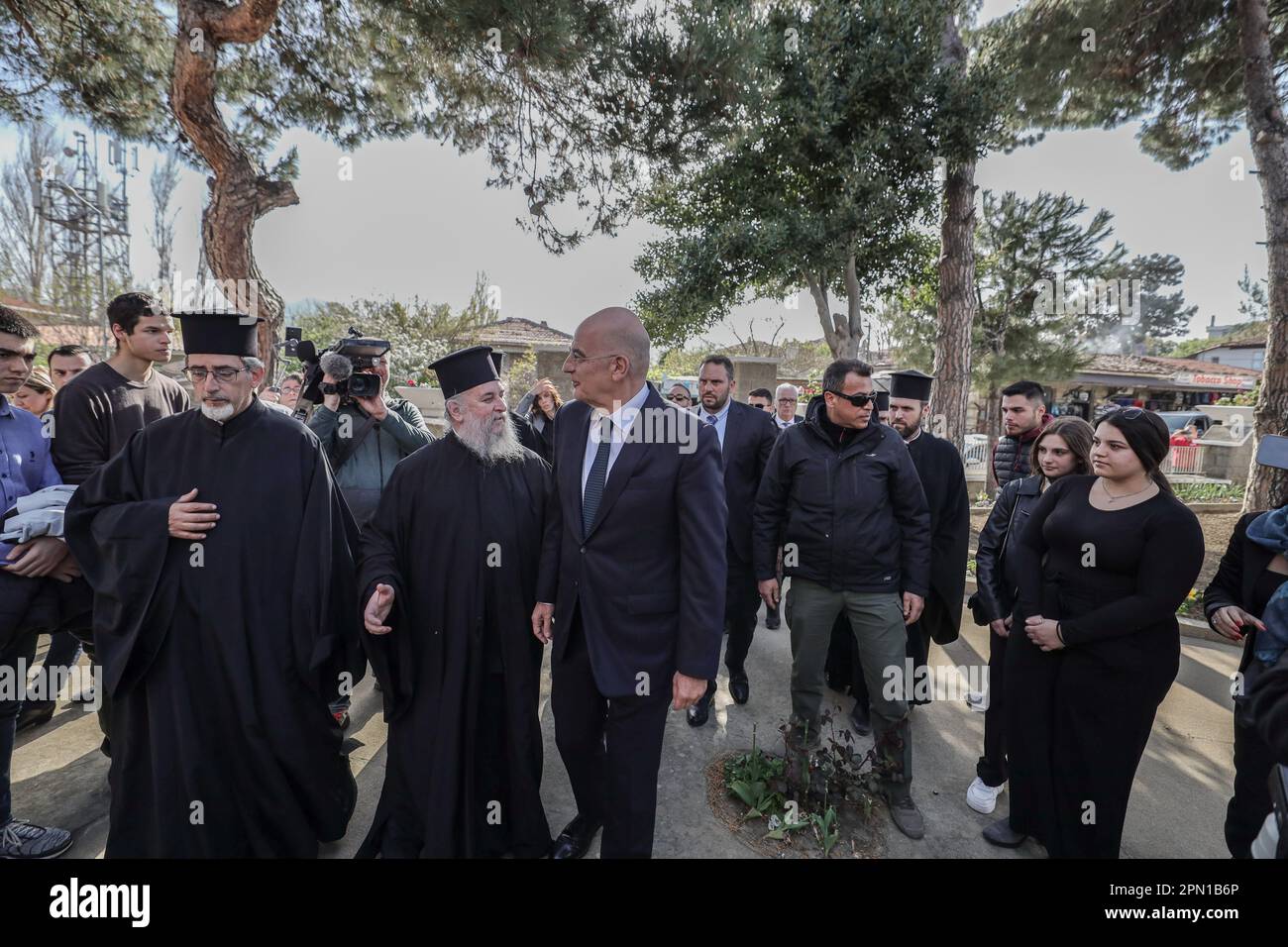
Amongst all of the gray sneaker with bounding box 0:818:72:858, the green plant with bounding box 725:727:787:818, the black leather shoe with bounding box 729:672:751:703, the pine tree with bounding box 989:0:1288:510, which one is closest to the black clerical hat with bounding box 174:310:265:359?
the gray sneaker with bounding box 0:818:72:858

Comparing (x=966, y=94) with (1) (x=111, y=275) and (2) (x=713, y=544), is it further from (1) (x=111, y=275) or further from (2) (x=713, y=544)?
(1) (x=111, y=275)

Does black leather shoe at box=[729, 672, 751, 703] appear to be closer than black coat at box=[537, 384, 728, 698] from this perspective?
No

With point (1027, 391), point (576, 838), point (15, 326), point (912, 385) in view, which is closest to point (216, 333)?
point (15, 326)

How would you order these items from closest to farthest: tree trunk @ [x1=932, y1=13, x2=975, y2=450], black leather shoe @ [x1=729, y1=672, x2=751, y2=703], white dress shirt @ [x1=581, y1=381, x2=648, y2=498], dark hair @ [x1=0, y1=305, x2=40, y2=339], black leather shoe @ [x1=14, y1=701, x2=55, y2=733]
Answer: white dress shirt @ [x1=581, y1=381, x2=648, y2=498]
dark hair @ [x1=0, y1=305, x2=40, y2=339]
black leather shoe @ [x1=14, y1=701, x2=55, y2=733]
black leather shoe @ [x1=729, y1=672, x2=751, y2=703]
tree trunk @ [x1=932, y1=13, x2=975, y2=450]

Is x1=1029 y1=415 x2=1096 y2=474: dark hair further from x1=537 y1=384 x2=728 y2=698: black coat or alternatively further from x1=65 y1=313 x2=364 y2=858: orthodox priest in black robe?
x1=65 y1=313 x2=364 y2=858: orthodox priest in black robe

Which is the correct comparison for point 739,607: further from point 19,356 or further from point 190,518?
point 19,356

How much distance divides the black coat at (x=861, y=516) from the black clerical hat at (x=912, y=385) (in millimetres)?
642

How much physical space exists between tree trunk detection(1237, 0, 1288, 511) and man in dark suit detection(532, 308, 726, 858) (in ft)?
25.1

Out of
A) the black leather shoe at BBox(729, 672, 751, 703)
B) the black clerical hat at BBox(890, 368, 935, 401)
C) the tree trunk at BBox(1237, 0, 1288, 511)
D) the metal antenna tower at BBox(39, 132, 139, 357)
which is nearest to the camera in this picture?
the black clerical hat at BBox(890, 368, 935, 401)

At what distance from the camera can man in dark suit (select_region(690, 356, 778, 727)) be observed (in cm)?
400

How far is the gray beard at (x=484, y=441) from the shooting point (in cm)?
255

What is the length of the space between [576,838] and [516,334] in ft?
121

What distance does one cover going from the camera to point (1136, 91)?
8.02 meters
